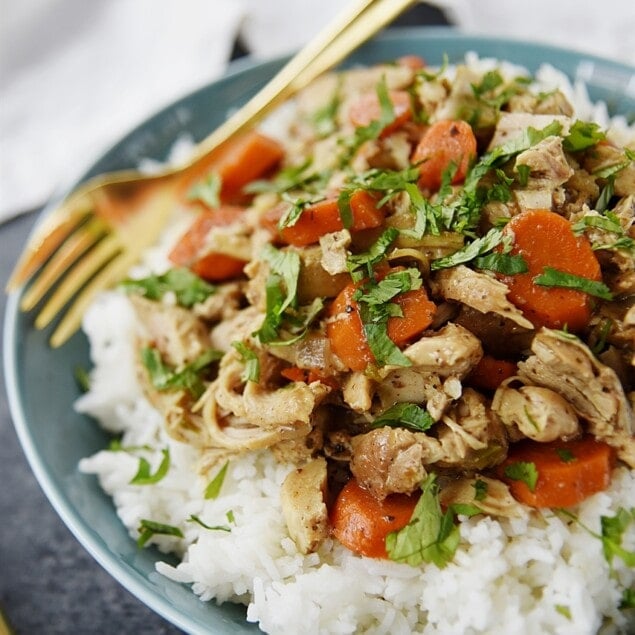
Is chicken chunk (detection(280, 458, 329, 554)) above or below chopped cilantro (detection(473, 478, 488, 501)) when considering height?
below

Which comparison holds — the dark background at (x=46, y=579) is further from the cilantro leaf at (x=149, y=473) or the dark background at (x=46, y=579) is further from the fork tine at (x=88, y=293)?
the fork tine at (x=88, y=293)

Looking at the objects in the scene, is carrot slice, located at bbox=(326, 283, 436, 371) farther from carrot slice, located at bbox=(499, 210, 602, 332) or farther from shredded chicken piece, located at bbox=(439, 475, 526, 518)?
shredded chicken piece, located at bbox=(439, 475, 526, 518)

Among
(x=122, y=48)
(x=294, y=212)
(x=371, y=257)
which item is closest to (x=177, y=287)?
(x=294, y=212)

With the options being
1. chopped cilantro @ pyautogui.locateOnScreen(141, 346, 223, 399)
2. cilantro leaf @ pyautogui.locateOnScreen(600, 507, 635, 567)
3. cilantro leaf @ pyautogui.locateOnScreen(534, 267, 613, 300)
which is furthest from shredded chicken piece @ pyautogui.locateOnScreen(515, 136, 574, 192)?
chopped cilantro @ pyautogui.locateOnScreen(141, 346, 223, 399)

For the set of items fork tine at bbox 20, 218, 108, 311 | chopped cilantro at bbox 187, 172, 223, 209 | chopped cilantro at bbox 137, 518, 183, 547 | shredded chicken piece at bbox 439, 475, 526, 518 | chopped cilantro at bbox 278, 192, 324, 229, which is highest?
chopped cilantro at bbox 278, 192, 324, 229

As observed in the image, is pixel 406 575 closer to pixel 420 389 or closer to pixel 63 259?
pixel 420 389

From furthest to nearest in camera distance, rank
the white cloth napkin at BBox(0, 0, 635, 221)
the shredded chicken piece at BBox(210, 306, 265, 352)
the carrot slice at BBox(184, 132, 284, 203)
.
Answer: the white cloth napkin at BBox(0, 0, 635, 221)
the carrot slice at BBox(184, 132, 284, 203)
the shredded chicken piece at BBox(210, 306, 265, 352)

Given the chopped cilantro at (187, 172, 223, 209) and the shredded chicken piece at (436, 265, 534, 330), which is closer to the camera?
the shredded chicken piece at (436, 265, 534, 330)
